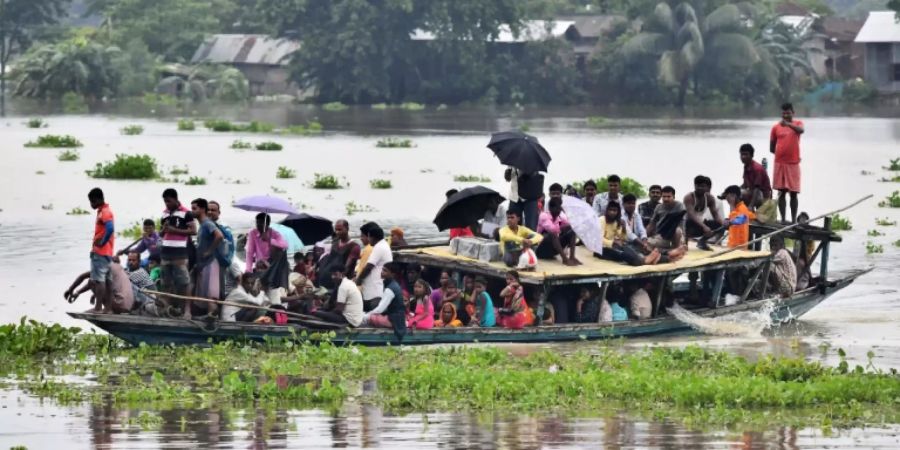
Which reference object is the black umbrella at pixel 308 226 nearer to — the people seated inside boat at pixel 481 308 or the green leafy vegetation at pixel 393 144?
the people seated inside boat at pixel 481 308

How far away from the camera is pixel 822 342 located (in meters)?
17.9

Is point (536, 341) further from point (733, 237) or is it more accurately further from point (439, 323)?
point (733, 237)

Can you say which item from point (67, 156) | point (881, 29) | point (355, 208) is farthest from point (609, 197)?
point (881, 29)

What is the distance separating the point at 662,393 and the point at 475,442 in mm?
2110

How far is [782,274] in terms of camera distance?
1881 centimetres

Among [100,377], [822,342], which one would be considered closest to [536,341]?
[822,342]

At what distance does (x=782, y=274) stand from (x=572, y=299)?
2669 mm

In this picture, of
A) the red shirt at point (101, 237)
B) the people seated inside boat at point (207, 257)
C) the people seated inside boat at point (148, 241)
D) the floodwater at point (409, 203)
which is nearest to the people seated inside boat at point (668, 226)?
the floodwater at point (409, 203)

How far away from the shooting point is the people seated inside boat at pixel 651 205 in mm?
18766

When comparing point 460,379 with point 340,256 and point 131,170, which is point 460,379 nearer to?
point 340,256

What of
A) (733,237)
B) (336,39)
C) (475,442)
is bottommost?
(475,442)

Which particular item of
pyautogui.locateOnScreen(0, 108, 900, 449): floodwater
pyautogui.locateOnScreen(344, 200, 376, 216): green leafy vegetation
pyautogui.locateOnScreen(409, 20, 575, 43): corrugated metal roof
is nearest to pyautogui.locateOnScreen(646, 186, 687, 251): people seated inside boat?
pyautogui.locateOnScreen(0, 108, 900, 449): floodwater

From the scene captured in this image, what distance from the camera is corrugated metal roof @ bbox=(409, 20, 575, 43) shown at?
269 feet

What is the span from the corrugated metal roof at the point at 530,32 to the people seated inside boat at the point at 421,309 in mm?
64800
